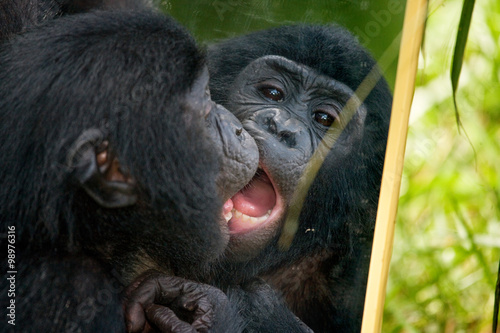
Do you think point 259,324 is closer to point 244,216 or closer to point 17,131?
point 244,216

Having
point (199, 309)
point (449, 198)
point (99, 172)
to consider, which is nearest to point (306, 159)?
point (199, 309)

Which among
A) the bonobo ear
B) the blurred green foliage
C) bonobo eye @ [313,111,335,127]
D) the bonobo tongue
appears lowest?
the blurred green foliage

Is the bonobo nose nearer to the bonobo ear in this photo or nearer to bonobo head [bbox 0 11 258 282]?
bonobo head [bbox 0 11 258 282]

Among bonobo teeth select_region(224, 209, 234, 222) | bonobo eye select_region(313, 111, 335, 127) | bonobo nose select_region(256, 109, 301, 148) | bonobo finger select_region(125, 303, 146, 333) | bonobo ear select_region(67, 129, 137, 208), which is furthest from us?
bonobo eye select_region(313, 111, 335, 127)

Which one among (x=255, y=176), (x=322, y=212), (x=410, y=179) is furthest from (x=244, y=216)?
(x=410, y=179)

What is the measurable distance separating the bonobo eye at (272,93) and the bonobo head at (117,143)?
0.38 metres

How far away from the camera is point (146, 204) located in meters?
1.81

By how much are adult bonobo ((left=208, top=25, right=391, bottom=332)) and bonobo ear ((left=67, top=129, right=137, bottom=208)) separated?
1.30 feet

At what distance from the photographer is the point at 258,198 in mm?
2104

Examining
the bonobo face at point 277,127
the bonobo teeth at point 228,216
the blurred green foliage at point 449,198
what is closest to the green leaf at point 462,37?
the bonobo face at point 277,127

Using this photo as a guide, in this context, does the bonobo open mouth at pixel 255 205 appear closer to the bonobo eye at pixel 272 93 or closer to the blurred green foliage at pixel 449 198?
the bonobo eye at pixel 272 93

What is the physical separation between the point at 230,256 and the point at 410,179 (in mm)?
1926

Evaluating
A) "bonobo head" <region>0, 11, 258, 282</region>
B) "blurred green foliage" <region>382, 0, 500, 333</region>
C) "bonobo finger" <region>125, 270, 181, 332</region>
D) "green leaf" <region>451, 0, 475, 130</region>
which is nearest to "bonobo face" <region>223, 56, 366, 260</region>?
"bonobo head" <region>0, 11, 258, 282</region>

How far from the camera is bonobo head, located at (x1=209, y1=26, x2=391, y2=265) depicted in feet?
6.84
